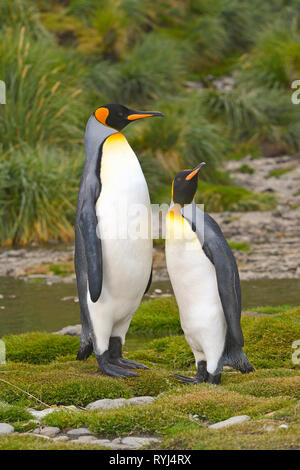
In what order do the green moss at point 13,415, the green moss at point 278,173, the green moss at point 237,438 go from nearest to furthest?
1. the green moss at point 237,438
2. the green moss at point 13,415
3. the green moss at point 278,173

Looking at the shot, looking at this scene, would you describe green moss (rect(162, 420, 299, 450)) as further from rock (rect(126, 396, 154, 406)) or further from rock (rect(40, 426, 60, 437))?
rock (rect(126, 396, 154, 406))

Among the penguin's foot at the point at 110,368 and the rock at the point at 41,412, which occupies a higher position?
the rock at the point at 41,412

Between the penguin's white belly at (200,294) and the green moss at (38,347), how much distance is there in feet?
5.74

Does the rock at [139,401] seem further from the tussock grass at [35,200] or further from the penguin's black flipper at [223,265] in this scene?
the tussock grass at [35,200]

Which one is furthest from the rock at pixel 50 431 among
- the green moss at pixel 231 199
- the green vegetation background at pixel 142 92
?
the green moss at pixel 231 199

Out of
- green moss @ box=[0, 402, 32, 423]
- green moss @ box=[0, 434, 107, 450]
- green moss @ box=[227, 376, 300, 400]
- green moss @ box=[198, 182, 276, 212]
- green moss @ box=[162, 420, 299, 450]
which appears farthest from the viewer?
green moss @ box=[198, 182, 276, 212]

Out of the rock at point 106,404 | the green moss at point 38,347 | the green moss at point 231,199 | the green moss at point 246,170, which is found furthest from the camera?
the green moss at point 246,170

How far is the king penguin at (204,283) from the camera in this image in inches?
215

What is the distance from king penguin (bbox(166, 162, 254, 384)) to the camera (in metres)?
5.47

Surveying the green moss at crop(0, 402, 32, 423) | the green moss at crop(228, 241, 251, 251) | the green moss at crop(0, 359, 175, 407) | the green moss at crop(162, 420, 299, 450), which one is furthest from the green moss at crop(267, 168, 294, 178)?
the green moss at crop(162, 420, 299, 450)

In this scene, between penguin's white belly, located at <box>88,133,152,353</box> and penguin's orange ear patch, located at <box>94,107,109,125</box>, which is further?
penguin's orange ear patch, located at <box>94,107,109,125</box>

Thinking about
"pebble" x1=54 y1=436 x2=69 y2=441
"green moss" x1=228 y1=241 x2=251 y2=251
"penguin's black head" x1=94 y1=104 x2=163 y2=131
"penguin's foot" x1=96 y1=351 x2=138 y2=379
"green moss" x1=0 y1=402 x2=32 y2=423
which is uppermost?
"penguin's black head" x1=94 y1=104 x2=163 y2=131

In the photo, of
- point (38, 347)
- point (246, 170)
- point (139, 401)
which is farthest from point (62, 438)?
point (246, 170)

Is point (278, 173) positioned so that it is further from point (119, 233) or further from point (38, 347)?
point (119, 233)
